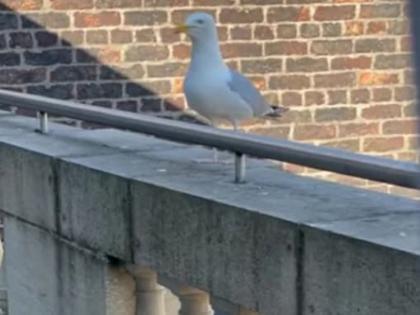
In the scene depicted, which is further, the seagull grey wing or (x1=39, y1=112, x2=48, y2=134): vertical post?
the seagull grey wing

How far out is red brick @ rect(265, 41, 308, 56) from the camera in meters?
8.95

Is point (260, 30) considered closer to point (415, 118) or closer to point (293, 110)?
point (293, 110)

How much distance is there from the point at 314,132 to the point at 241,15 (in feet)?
3.63

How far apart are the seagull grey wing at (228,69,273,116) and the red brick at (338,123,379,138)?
453cm

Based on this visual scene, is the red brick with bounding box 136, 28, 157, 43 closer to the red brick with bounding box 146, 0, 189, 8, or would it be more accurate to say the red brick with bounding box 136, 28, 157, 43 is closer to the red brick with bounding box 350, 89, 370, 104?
the red brick with bounding box 146, 0, 189, 8

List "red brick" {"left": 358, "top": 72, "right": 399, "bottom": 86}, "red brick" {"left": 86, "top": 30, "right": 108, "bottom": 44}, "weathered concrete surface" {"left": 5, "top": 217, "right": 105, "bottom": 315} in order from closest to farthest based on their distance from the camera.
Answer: "weathered concrete surface" {"left": 5, "top": 217, "right": 105, "bottom": 315} < "red brick" {"left": 86, "top": 30, "right": 108, "bottom": 44} < "red brick" {"left": 358, "top": 72, "right": 399, "bottom": 86}

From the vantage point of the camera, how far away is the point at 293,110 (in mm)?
9102

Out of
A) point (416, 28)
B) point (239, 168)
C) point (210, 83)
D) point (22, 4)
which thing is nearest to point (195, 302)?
point (239, 168)

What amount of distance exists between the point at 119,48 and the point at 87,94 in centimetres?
40

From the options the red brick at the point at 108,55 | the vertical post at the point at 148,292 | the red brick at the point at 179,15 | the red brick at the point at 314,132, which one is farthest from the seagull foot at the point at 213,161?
the red brick at the point at 314,132

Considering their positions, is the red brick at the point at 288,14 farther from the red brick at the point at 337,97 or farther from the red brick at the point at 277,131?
the red brick at the point at 277,131

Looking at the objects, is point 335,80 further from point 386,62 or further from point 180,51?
Answer: point 180,51

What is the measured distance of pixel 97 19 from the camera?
837cm

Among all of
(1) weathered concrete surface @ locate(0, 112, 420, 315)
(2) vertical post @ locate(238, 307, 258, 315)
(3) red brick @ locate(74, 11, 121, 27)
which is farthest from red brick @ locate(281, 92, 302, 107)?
(2) vertical post @ locate(238, 307, 258, 315)
